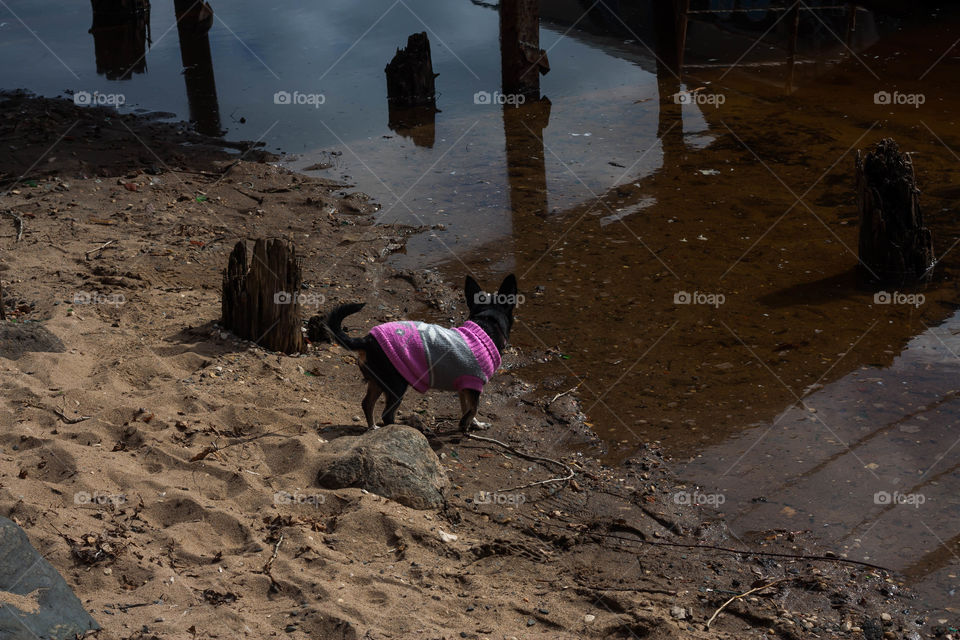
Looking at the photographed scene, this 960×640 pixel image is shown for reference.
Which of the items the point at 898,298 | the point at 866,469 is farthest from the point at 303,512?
the point at 898,298

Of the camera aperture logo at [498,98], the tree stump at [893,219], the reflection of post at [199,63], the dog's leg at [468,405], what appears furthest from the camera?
the camera aperture logo at [498,98]

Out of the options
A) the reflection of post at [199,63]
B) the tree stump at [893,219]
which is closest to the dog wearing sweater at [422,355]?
the tree stump at [893,219]

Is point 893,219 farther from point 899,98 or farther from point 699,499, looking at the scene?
point 899,98

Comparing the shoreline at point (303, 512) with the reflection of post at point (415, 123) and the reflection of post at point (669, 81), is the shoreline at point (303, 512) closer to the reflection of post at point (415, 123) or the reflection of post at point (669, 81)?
the reflection of post at point (415, 123)

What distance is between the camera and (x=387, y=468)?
4.81 metres

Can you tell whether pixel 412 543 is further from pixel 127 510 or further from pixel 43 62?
pixel 43 62

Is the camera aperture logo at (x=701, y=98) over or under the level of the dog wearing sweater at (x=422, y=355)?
over

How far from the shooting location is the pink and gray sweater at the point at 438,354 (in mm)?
5219

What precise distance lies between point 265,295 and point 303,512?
2.06 metres

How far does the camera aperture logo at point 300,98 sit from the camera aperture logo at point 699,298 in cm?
749

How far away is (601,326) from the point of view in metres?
7.22

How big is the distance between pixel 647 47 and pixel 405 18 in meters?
5.43

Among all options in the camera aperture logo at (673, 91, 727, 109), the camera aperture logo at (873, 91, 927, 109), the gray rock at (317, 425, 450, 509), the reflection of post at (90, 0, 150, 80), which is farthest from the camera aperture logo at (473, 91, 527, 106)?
the gray rock at (317, 425, 450, 509)

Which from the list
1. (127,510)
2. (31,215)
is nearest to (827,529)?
(127,510)
